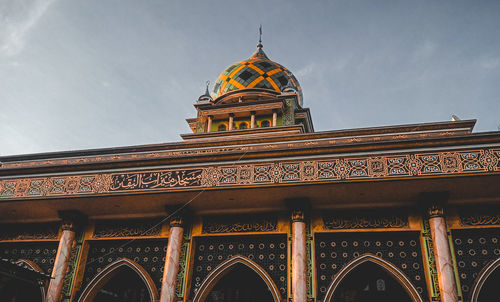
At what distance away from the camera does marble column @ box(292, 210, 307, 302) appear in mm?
8242

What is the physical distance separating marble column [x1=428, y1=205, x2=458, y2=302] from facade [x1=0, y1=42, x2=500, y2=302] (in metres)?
0.02

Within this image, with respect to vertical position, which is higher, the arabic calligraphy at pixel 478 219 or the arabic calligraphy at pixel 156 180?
the arabic calligraphy at pixel 156 180

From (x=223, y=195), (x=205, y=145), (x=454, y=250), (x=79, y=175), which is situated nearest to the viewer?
(x=454, y=250)

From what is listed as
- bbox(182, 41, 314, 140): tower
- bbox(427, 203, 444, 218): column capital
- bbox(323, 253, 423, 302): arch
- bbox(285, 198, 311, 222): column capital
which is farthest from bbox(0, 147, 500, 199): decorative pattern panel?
bbox(182, 41, 314, 140): tower

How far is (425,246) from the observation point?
8.45m

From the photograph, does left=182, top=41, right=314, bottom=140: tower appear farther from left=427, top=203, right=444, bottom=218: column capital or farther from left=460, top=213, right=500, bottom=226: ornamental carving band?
left=460, top=213, right=500, bottom=226: ornamental carving band

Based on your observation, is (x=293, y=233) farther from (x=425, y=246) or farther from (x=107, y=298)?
(x=107, y=298)

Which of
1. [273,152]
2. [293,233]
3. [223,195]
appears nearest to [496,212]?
[293,233]

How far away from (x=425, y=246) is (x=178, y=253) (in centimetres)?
510

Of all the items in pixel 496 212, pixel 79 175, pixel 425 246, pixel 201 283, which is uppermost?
pixel 79 175

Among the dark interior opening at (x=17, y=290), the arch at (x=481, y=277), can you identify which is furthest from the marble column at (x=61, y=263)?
the arch at (x=481, y=277)

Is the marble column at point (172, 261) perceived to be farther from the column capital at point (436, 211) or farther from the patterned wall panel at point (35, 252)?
the column capital at point (436, 211)

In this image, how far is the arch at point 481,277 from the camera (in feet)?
25.8

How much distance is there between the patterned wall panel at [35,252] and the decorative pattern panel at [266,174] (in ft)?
5.15
